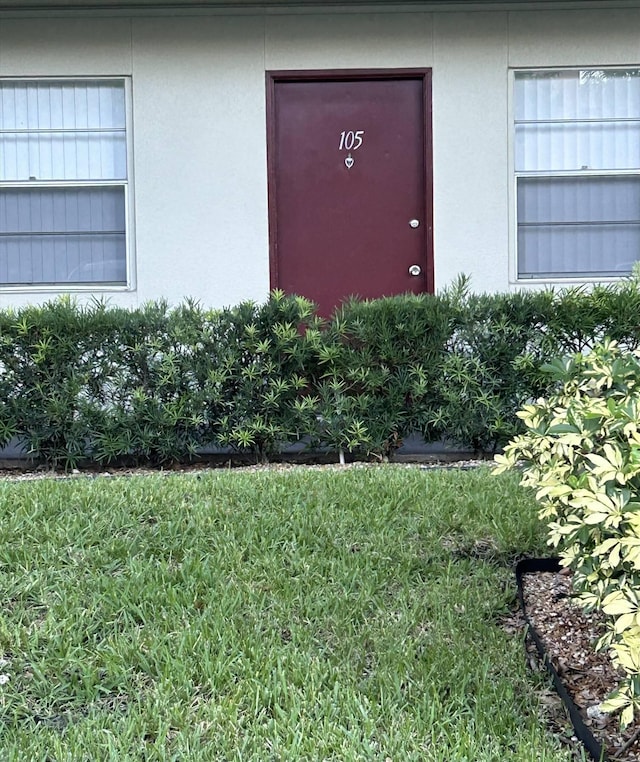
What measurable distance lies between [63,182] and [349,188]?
2532mm

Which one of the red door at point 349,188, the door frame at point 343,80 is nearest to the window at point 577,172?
the door frame at point 343,80

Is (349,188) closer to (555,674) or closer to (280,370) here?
(280,370)

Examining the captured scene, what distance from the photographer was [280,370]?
5168 millimetres

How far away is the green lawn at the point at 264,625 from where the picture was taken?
2176 millimetres

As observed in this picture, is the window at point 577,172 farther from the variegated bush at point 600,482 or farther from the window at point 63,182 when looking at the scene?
the variegated bush at point 600,482

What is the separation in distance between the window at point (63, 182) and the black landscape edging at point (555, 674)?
15.6 ft

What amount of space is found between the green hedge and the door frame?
1.61 m

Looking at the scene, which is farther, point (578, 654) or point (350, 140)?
point (350, 140)

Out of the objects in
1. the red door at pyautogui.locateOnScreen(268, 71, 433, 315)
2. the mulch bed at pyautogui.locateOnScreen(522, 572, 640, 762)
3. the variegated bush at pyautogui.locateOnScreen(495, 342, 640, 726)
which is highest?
the red door at pyautogui.locateOnScreen(268, 71, 433, 315)

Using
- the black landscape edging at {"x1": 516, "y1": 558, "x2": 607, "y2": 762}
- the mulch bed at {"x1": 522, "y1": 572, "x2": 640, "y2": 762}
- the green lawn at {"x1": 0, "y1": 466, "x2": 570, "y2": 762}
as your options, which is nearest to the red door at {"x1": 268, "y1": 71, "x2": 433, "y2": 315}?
the green lawn at {"x1": 0, "y1": 466, "x2": 570, "y2": 762}

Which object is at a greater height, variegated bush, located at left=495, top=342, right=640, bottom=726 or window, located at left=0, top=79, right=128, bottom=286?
window, located at left=0, top=79, right=128, bottom=286

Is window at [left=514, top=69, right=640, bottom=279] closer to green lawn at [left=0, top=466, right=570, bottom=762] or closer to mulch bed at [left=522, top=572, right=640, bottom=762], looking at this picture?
green lawn at [left=0, top=466, right=570, bottom=762]

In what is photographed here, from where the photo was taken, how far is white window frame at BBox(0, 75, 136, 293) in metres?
6.66

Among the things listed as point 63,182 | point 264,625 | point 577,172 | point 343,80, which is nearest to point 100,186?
point 63,182
